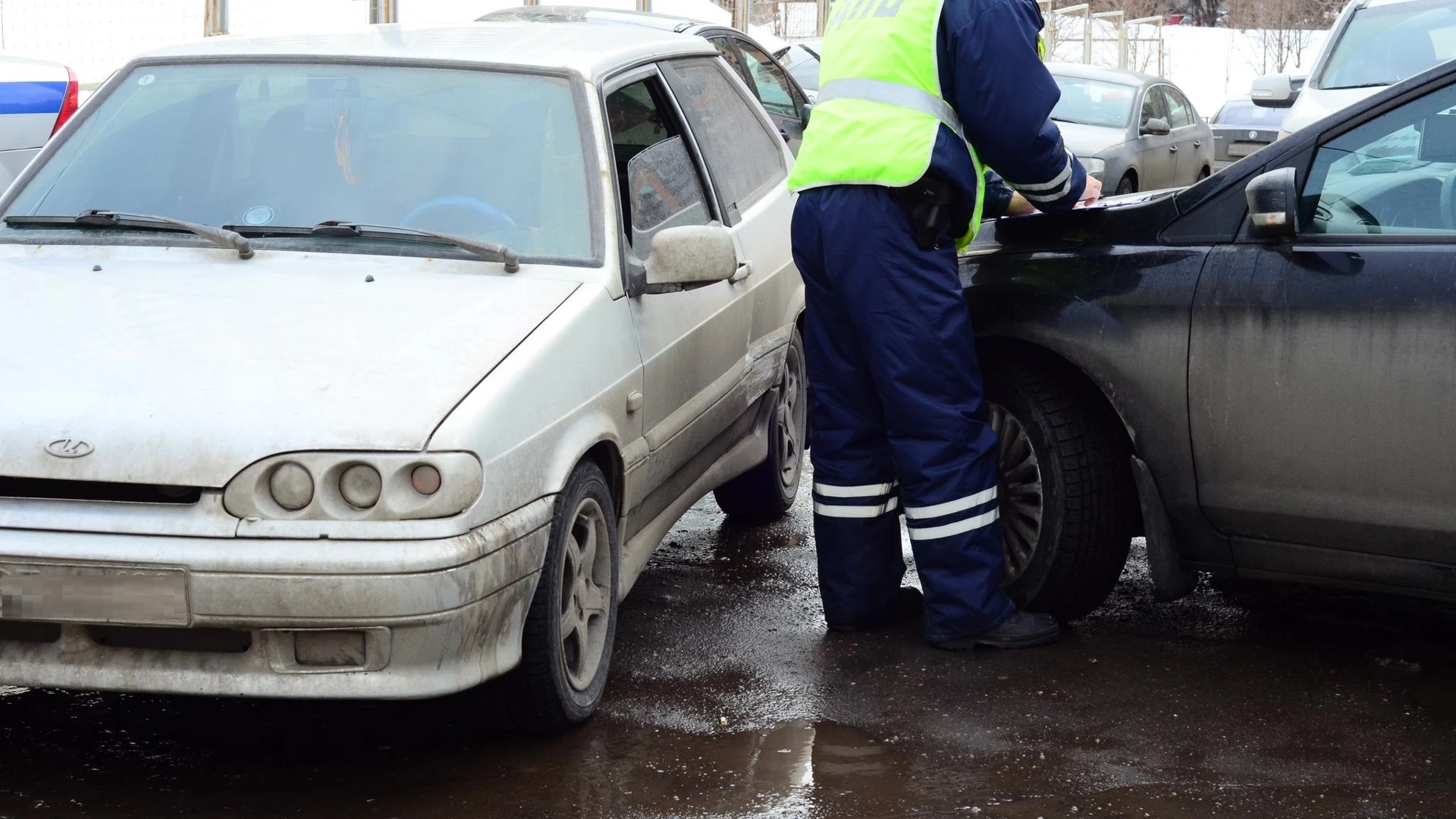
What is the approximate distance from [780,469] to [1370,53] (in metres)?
5.58

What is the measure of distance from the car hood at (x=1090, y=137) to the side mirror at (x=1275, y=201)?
932 cm

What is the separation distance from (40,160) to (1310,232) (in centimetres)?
314

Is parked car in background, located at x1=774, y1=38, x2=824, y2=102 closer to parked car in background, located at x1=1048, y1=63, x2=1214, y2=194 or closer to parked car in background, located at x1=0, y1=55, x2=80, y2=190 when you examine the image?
parked car in background, located at x1=1048, y1=63, x2=1214, y2=194

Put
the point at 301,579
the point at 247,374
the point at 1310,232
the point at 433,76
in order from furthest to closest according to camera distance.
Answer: the point at 433,76 → the point at 1310,232 → the point at 247,374 → the point at 301,579

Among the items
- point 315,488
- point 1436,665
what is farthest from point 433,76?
point 1436,665

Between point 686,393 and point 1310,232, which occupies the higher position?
point 1310,232

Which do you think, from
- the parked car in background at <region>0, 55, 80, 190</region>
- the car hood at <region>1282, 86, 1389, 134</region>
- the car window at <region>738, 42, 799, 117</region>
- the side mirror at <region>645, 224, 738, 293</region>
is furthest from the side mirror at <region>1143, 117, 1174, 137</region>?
the side mirror at <region>645, 224, 738, 293</region>

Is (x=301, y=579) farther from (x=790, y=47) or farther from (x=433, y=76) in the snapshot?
(x=790, y=47)

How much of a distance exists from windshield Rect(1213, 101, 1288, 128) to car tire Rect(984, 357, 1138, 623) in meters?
18.5

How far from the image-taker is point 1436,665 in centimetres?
416

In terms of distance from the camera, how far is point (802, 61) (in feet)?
54.5

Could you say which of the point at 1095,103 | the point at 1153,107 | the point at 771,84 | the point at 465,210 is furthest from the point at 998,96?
the point at 1153,107

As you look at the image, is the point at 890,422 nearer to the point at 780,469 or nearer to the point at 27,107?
the point at 780,469

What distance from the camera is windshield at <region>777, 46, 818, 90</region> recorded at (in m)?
16.1
